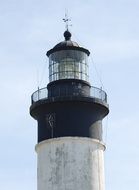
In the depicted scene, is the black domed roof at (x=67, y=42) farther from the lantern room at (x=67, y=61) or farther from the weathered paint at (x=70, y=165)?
the weathered paint at (x=70, y=165)

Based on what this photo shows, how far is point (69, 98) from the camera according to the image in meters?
26.3

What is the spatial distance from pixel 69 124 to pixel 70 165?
166 cm

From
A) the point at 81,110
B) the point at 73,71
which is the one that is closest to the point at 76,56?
the point at 73,71

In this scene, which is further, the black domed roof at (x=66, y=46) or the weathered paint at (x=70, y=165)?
the black domed roof at (x=66, y=46)

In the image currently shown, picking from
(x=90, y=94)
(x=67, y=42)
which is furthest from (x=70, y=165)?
(x=67, y=42)

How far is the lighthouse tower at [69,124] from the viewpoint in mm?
25672

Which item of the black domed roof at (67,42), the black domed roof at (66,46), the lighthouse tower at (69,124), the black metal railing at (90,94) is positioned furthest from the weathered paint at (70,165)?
the black domed roof at (67,42)

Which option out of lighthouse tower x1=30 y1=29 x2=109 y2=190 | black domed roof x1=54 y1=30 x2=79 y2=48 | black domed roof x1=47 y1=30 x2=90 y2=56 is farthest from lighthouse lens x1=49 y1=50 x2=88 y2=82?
black domed roof x1=54 y1=30 x2=79 y2=48

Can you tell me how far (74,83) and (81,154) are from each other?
9.96 ft

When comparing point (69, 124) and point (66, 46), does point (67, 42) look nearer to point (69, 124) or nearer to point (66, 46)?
point (66, 46)

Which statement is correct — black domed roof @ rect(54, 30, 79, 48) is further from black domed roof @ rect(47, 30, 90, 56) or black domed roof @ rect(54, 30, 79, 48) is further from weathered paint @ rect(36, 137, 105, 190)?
weathered paint @ rect(36, 137, 105, 190)

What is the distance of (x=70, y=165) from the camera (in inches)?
1008

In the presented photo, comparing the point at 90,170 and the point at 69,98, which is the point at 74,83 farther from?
the point at 90,170

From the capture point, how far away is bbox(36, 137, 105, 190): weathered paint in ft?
83.7
